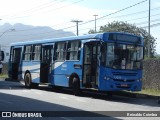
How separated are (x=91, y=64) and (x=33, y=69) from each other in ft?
22.1

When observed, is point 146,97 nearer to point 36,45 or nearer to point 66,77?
point 66,77

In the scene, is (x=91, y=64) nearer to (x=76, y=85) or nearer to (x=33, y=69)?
(x=76, y=85)

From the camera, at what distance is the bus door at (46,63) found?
24623 millimetres

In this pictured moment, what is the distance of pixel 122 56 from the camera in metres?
20.0

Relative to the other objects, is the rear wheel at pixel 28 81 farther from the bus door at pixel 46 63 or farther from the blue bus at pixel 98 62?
the blue bus at pixel 98 62

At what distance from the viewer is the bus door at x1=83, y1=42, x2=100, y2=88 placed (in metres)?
20.1

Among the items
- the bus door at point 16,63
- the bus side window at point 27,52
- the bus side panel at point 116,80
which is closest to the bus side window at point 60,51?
the bus side window at point 27,52

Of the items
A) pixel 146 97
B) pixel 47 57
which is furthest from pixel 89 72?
pixel 47 57

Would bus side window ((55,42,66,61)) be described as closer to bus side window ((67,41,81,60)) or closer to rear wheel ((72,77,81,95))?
bus side window ((67,41,81,60))

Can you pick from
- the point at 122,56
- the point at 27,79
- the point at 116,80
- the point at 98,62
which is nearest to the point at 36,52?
the point at 27,79

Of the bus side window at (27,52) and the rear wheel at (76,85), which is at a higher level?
the bus side window at (27,52)

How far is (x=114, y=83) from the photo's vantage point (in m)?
19.6

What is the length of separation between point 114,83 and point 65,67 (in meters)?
3.94

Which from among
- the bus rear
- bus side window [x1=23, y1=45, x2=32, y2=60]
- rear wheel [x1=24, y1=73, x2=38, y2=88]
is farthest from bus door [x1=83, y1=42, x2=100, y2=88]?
bus side window [x1=23, y1=45, x2=32, y2=60]
